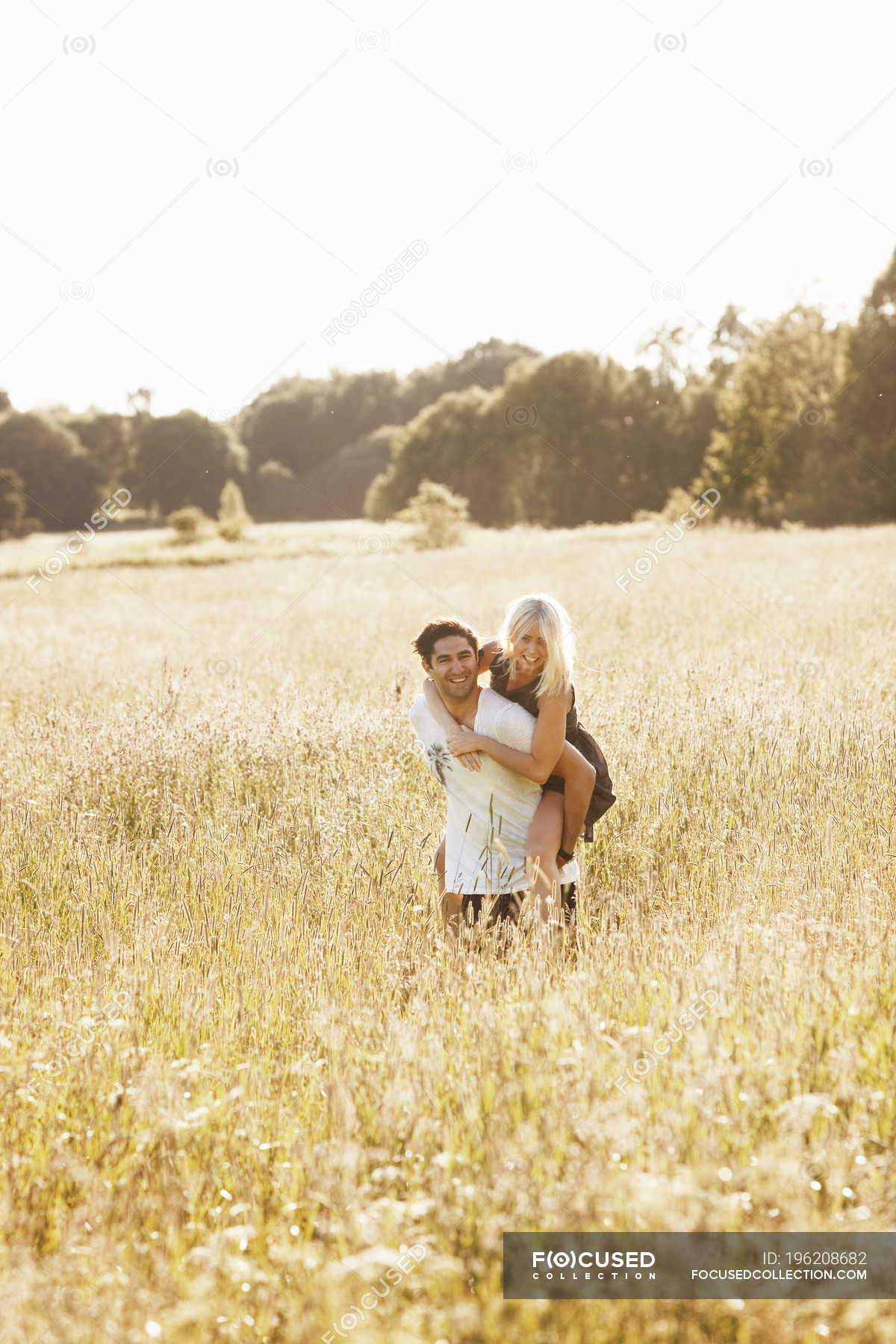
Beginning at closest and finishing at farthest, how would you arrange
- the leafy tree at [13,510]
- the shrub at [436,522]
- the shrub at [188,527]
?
the shrub at [436,522] < the shrub at [188,527] < the leafy tree at [13,510]

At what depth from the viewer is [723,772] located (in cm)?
477

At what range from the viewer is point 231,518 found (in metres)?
37.2

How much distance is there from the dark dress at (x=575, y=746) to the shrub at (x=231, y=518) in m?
33.1

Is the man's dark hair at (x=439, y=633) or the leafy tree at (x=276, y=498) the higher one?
the leafy tree at (x=276, y=498)

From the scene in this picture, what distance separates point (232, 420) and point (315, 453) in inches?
232

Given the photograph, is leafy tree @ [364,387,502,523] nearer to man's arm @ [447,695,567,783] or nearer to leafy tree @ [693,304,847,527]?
leafy tree @ [693,304,847,527]

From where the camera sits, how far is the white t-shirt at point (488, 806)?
138 inches

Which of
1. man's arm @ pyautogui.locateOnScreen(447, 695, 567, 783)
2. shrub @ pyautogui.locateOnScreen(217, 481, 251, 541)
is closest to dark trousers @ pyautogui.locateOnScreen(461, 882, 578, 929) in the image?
man's arm @ pyautogui.locateOnScreen(447, 695, 567, 783)

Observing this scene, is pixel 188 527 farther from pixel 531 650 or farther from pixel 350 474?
pixel 531 650

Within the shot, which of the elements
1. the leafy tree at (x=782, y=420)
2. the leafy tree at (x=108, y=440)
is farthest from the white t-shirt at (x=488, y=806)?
the leafy tree at (x=108, y=440)

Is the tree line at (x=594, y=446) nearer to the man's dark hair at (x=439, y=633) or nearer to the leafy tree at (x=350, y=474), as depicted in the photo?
the leafy tree at (x=350, y=474)

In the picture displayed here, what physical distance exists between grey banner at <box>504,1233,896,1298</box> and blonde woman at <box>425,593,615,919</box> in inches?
56.2

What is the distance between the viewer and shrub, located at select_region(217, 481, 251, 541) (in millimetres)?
35875

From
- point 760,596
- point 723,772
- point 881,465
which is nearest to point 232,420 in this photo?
point 881,465
